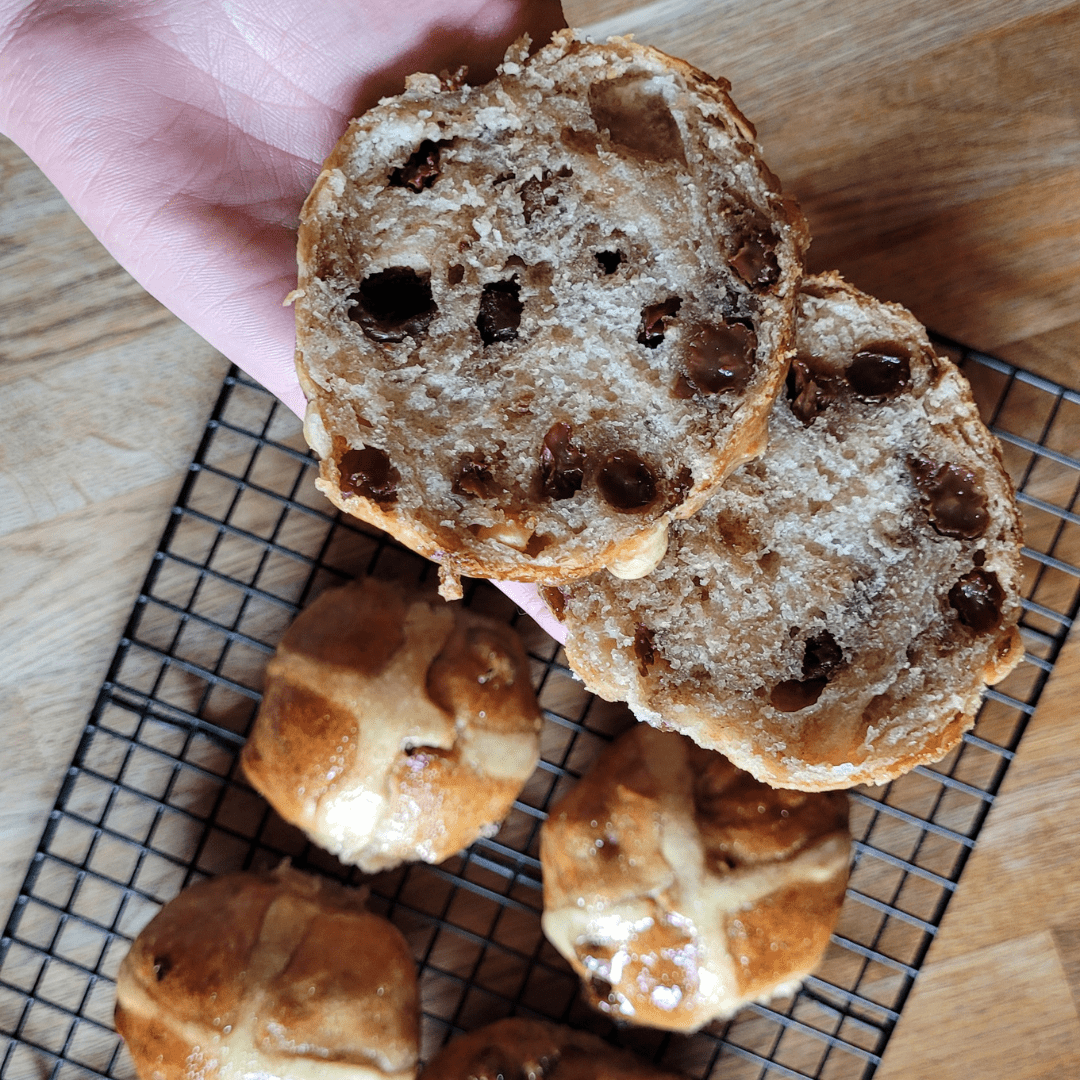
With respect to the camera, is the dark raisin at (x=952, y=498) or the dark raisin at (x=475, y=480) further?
the dark raisin at (x=952, y=498)

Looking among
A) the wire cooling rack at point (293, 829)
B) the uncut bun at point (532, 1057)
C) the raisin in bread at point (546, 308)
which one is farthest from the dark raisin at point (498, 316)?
the uncut bun at point (532, 1057)

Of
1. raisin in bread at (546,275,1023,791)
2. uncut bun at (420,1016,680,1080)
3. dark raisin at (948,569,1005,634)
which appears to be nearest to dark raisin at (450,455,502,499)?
raisin in bread at (546,275,1023,791)

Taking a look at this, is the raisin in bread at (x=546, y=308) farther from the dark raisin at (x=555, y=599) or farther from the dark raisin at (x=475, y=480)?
the dark raisin at (x=555, y=599)

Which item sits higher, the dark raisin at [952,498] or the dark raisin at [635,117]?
the dark raisin at [635,117]

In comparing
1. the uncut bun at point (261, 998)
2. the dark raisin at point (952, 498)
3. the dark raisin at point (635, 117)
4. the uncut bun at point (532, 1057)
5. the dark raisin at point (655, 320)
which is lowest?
the uncut bun at point (532, 1057)

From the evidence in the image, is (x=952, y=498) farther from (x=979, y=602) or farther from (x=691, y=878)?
(x=691, y=878)

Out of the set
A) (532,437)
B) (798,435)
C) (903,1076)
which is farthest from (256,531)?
(903,1076)

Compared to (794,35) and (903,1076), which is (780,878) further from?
(794,35)

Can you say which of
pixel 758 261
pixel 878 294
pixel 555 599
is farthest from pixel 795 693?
pixel 878 294
